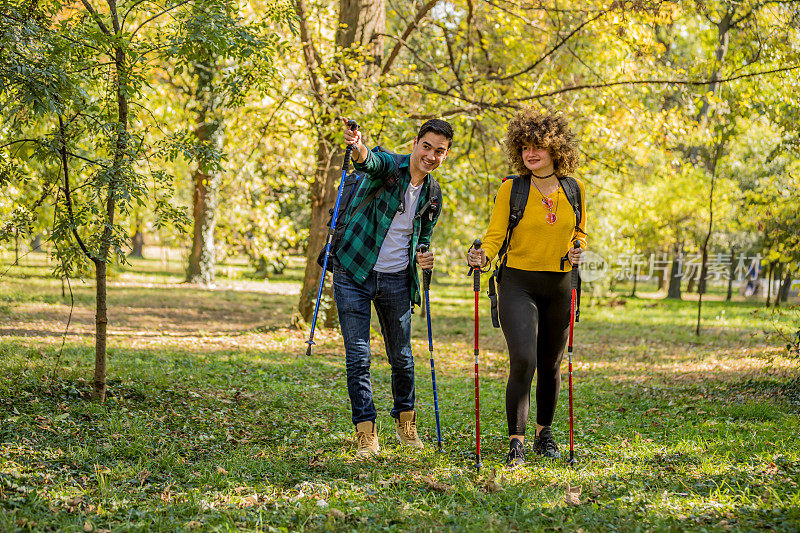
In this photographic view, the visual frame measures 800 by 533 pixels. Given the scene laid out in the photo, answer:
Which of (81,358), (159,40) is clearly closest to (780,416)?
(159,40)

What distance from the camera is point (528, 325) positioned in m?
4.71

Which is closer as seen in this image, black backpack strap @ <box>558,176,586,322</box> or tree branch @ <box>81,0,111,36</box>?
black backpack strap @ <box>558,176,586,322</box>

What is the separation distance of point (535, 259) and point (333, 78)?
26.9ft

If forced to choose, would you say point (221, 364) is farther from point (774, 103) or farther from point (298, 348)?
point (774, 103)

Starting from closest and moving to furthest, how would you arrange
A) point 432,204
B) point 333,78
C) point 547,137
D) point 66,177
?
1. point 547,137
2. point 432,204
3. point 66,177
4. point 333,78

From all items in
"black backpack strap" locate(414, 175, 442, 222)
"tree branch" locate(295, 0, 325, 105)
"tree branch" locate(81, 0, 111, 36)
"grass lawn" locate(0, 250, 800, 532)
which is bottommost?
"grass lawn" locate(0, 250, 800, 532)

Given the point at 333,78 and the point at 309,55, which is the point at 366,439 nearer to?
the point at 309,55

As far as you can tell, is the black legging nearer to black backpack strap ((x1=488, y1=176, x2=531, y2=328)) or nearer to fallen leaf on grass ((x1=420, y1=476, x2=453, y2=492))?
black backpack strap ((x1=488, y1=176, x2=531, y2=328))

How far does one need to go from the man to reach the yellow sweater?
0.50 m

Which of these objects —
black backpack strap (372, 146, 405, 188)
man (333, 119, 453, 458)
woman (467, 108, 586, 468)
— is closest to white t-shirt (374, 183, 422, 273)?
man (333, 119, 453, 458)

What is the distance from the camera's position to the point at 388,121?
33.2 ft

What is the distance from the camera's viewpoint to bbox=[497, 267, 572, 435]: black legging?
4.71m

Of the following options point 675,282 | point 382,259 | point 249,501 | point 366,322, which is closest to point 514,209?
point 382,259

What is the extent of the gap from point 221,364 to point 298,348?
226 centimetres
